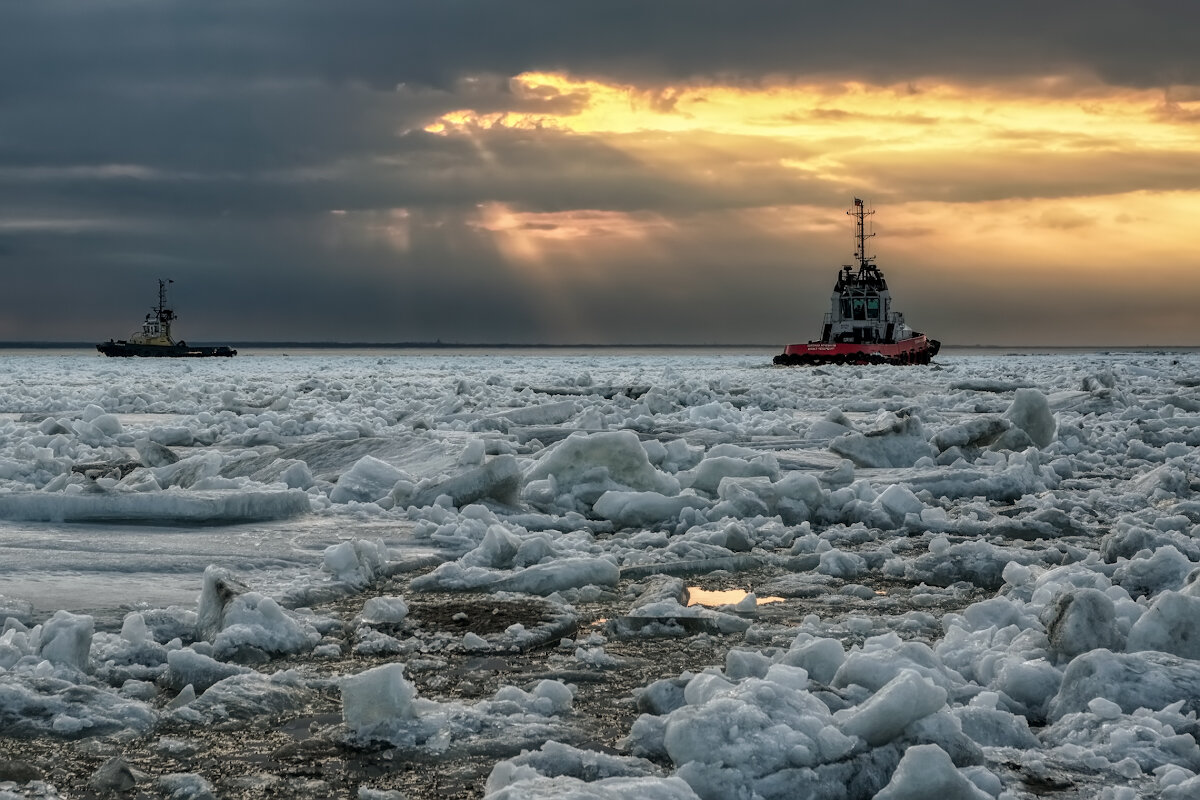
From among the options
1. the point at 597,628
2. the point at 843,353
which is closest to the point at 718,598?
the point at 597,628

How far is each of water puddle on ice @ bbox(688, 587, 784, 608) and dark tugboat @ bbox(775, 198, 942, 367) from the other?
38.1 metres

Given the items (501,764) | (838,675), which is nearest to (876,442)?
(838,675)

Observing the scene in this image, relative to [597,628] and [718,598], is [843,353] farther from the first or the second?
[597,628]

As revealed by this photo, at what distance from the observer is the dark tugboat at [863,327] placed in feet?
138

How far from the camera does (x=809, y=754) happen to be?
7.34 feet

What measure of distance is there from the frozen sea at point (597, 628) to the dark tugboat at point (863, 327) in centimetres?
3439

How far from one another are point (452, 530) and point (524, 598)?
135 centimetres

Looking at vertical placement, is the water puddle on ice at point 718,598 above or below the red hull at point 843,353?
below

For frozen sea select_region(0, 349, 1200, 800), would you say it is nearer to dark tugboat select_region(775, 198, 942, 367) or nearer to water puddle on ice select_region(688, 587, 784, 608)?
water puddle on ice select_region(688, 587, 784, 608)

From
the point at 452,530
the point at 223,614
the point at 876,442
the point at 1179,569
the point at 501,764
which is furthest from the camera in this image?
the point at 876,442

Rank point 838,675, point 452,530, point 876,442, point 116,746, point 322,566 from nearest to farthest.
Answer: point 116,746, point 838,675, point 322,566, point 452,530, point 876,442

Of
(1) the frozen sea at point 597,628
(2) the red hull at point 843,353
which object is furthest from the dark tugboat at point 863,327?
(1) the frozen sea at point 597,628

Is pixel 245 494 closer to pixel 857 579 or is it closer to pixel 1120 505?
pixel 857 579

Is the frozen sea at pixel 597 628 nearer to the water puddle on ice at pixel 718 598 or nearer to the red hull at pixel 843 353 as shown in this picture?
the water puddle on ice at pixel 718 598
